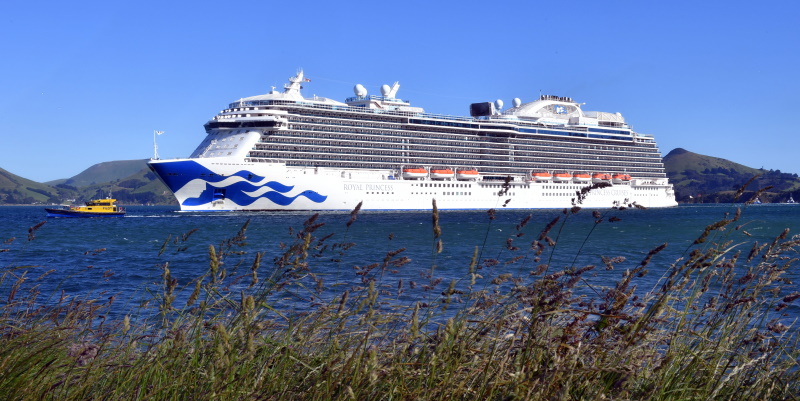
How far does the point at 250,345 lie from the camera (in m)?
2.77

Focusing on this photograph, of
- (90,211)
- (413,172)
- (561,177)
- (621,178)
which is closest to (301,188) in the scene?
(413,172)

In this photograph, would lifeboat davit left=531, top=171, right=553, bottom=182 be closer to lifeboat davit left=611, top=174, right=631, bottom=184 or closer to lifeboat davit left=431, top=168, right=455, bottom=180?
lifeboat davit left=431, top=168, right=455, bottom=180

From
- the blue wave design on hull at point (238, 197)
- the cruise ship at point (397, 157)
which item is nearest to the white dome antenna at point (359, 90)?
the cruise ship at point (397, 157)

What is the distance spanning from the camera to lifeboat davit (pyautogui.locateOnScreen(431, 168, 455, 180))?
7240 centimetres

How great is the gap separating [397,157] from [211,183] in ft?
68.6

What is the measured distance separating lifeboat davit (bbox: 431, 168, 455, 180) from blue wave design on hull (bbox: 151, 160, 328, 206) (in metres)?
19.3

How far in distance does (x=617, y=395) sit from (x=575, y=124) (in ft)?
294

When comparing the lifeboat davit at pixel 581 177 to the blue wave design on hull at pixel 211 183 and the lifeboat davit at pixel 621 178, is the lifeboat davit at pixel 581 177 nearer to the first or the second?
the lifeboat davit at pixel 621 178

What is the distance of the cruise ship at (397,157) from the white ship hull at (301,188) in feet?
0.33

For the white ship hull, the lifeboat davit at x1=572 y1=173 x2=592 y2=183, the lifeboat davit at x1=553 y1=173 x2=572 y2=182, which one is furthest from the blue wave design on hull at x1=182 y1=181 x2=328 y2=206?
the lifeboat davit at x1=572 y1=173 x2=592 y2=183

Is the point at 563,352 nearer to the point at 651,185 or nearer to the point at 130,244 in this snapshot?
the point at 130,244

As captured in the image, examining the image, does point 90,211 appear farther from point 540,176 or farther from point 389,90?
point 540,176

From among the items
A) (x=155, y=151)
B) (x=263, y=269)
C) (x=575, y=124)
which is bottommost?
(x=263, y=269)

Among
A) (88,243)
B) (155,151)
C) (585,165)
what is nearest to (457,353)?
(88,243)
